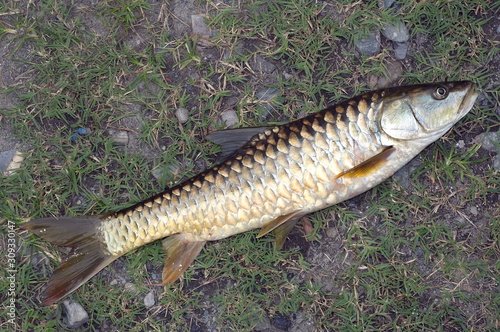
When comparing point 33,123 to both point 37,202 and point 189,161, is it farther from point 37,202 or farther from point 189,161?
point 189,161

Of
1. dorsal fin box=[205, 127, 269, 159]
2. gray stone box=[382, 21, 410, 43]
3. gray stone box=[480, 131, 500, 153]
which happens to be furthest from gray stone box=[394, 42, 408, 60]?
dorsal fin box=[205, 127, 269, 159]

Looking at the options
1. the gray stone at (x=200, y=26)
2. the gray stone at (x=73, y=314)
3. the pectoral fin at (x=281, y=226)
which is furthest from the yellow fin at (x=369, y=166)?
the gray stone at (x=73, y=314)

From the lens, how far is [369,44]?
11.1 ft

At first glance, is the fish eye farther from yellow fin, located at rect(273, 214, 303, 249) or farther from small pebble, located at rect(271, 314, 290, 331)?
small pebble, located at rect(271, 314, 290, 331)

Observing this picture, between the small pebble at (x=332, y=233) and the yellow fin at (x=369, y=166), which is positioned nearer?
the yellow fin at (x=369, y=166)

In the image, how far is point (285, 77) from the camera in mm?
3430

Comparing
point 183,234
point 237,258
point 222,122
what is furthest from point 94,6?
point 237,258

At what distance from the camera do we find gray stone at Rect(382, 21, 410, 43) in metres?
3.37

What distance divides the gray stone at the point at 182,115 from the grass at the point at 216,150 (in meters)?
0.04

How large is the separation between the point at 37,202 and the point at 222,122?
54.7 inches

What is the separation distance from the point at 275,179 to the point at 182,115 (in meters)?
0.90

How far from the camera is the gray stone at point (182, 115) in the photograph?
3.42 m

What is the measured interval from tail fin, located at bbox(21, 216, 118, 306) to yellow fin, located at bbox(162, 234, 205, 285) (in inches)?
13.2

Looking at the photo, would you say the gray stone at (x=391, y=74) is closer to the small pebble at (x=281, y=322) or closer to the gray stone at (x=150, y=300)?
the small pebble at (x=281, y=322)
